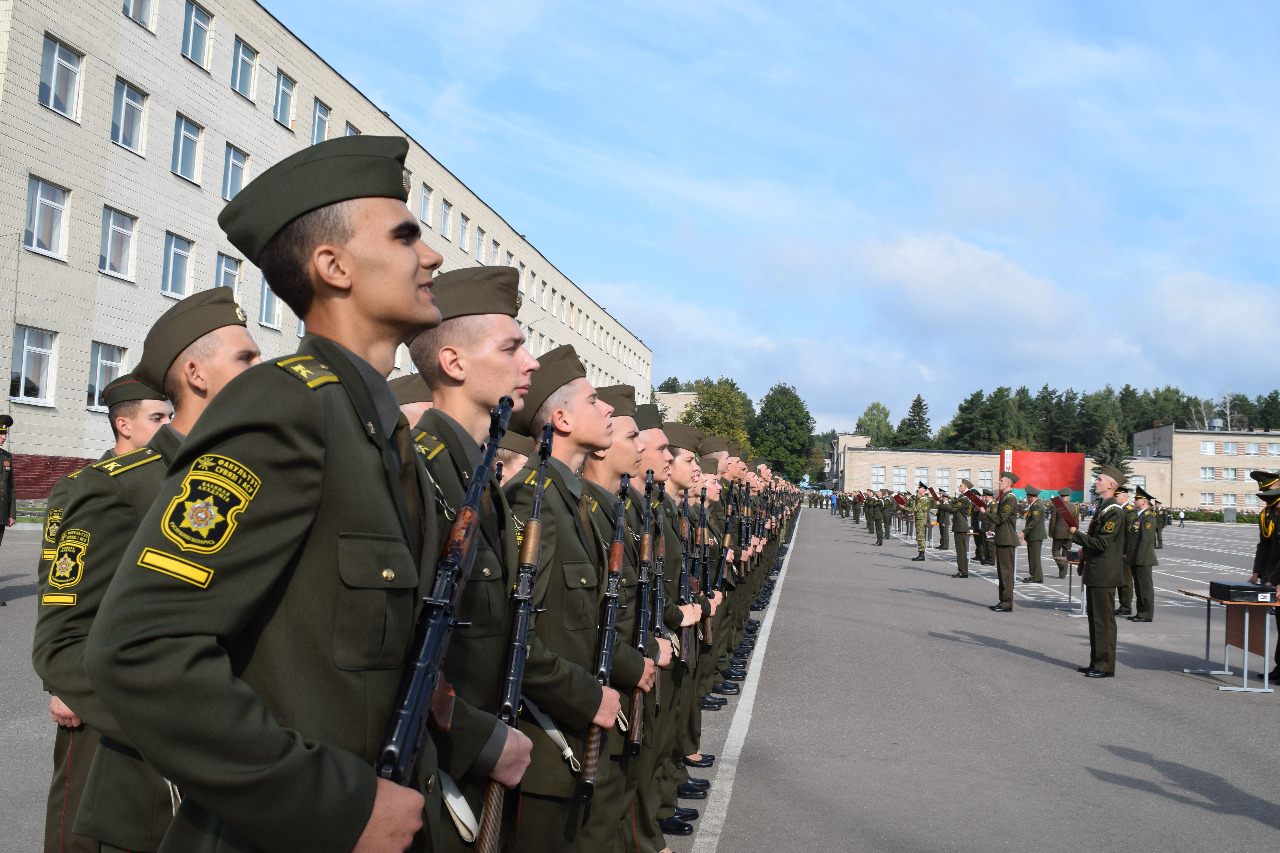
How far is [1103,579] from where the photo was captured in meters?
11.4

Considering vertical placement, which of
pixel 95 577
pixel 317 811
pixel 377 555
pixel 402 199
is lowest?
pixel 317 811

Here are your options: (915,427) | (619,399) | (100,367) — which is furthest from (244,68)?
(915,427)

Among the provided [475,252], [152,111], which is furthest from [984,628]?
[475,252]

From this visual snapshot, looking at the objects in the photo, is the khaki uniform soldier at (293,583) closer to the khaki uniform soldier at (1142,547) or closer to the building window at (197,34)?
the khaki uniform soldier at (1142,547)

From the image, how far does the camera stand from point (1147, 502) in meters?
15.8

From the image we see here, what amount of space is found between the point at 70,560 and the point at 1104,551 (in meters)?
11.3

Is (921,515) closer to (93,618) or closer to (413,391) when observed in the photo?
(413,391)

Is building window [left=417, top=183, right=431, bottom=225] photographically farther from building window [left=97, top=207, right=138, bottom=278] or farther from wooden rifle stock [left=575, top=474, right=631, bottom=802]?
wooden rifle stock [left=575, top=474, right=631, bottom=802]

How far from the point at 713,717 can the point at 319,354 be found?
727 cm

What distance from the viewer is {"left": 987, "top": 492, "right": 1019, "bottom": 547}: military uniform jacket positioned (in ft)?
61.6

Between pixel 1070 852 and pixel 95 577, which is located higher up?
pixel 95 577

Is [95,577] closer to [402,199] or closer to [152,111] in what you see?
[402,199]

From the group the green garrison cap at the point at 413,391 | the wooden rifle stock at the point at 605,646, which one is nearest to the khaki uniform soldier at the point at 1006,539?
the green garrison cap at the point at 413,391

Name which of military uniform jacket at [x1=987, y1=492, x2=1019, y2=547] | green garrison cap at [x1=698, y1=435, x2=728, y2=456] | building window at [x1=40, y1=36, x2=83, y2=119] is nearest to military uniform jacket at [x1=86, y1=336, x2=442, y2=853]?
green garrison cap at [x1=698, y1=435, x2=728, y2=456]
